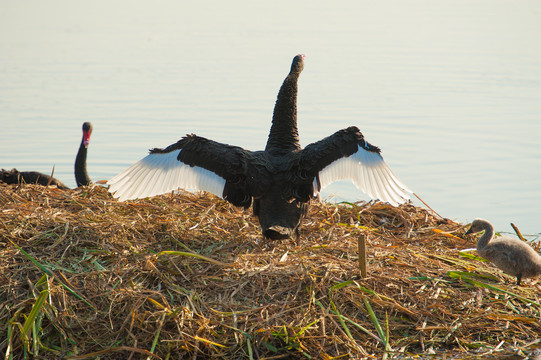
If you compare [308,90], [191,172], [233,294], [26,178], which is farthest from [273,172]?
[308,90]

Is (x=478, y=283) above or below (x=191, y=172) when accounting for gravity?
below

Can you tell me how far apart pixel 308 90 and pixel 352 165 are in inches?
354

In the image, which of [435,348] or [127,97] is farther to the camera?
[127,97]

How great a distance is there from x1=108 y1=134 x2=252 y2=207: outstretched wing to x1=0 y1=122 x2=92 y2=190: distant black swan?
7.44ft

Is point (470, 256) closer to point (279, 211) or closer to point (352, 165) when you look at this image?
point (352, 165)

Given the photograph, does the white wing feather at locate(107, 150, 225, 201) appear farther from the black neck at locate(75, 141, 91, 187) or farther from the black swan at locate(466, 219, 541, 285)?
the black neck at locate(75, 141, 91, 187)

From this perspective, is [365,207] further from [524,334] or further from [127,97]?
[127,97]

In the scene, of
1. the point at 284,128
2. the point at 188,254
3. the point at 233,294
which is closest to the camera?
the point at 233,294

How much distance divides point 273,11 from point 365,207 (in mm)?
23171

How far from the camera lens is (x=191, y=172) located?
16.9ft

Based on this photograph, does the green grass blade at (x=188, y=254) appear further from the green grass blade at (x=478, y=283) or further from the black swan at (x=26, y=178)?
the black swan at (x=26, y=178)

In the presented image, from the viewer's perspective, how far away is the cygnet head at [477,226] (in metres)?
4.77

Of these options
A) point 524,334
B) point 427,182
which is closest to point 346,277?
point 524,334

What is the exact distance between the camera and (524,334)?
150 inches
